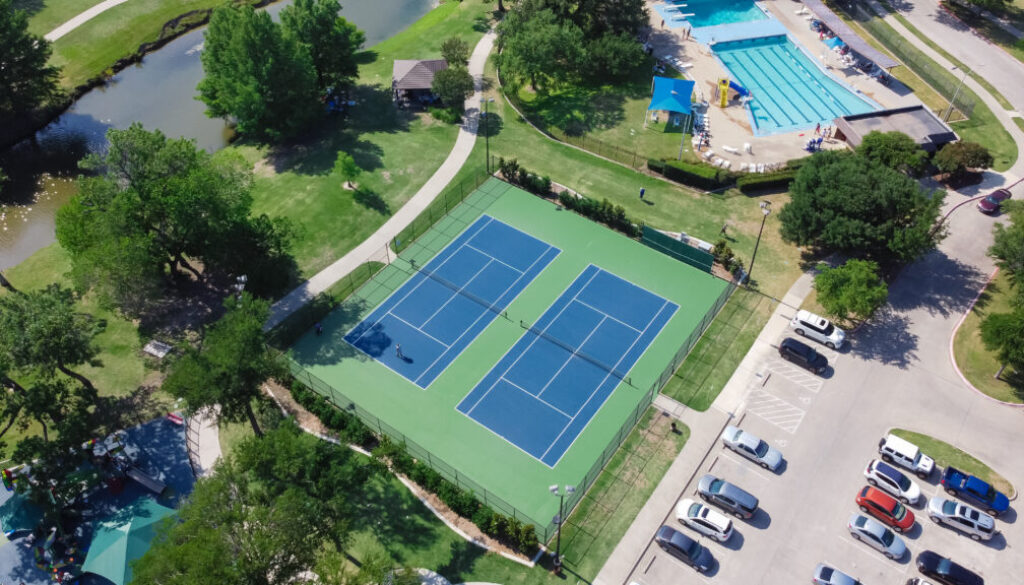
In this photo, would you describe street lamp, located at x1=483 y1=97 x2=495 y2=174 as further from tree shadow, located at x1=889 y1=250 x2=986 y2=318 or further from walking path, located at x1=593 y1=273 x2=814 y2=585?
tree shadow, located at x1=889 y1=250 x2=986 y2=318

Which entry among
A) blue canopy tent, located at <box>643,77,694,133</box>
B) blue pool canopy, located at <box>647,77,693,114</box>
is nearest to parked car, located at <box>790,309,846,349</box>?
blue canopy tent, located at <box>643,77,694,133</box>

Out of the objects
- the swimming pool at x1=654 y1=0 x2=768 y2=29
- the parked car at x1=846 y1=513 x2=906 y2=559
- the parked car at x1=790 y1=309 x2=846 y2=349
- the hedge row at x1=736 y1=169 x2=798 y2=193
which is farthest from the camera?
the swimming pool at x1=654 y1=0 x2=768 y2=29

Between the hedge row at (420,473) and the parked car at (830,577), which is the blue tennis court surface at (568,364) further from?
the parked car at (830,577)

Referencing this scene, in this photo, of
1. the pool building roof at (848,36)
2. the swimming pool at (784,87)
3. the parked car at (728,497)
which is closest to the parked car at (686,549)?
the parked car at (728,497)

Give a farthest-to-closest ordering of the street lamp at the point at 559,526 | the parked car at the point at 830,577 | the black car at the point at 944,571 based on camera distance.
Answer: the street lamp at the point at 559,526 → the parked car at the point at 830,577 → the black car at the point at 944,571

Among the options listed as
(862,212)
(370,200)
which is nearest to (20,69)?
(370,200)

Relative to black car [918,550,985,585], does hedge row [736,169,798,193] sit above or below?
above

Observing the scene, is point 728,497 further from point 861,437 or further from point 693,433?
point 861,437
